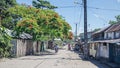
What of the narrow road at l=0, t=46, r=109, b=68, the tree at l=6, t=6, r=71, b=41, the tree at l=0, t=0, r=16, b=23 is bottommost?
the narrow road at l=0, t=46, r=109, b=68

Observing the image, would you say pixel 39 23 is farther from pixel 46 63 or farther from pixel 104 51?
pixel 46 63

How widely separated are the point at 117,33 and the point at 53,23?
9824mm

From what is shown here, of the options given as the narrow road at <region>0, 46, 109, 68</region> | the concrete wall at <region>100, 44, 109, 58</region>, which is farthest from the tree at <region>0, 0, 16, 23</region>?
the narrow road at <region>0, 46, 109, 68</region>

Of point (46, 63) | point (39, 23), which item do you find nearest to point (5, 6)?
point (39, 23)

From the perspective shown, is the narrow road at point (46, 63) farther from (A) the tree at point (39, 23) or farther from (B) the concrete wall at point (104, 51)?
(A) the tree at point (39, 23)

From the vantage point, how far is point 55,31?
45.1 m

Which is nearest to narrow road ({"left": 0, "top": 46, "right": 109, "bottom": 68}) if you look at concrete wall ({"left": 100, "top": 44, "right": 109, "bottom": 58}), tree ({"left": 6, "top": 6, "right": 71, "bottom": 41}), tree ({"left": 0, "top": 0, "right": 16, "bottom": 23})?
concrete wall ({"left": 100, "top": 44, "right": 109, "bottom": 58})

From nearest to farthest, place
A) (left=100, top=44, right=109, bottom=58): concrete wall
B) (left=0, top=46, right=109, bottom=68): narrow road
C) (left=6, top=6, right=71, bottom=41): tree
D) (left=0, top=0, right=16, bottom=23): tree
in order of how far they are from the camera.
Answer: (left=0, top=46, right=109, bottom=68): narrow road < (left=100, top=44, right=109, bottom=58): concrete wall < (left=6, top=6, right=71, bottom=41): tree < (left=0, top=0, right=16, bottom=23): tree

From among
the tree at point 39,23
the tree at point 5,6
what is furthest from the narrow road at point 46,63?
the tree at point 5,6

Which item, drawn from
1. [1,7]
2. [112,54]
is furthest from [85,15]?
[1,7]

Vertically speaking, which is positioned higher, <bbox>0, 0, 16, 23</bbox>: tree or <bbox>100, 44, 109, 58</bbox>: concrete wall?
<bbox>0, 0, 16, 23</bbox>: tree

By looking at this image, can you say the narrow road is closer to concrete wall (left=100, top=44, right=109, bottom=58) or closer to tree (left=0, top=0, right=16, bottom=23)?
concrete wall (left=100, top=44, right=109, bottom=58)

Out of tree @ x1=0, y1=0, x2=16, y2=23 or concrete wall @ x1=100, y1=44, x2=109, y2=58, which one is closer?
concrete wall @ x1=100, y1=44, x2=109, y2=58

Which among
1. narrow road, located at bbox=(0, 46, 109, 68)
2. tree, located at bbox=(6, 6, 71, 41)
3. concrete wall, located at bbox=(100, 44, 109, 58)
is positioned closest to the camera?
narrow road, located at bbox=(0, 46, 109, 68)
